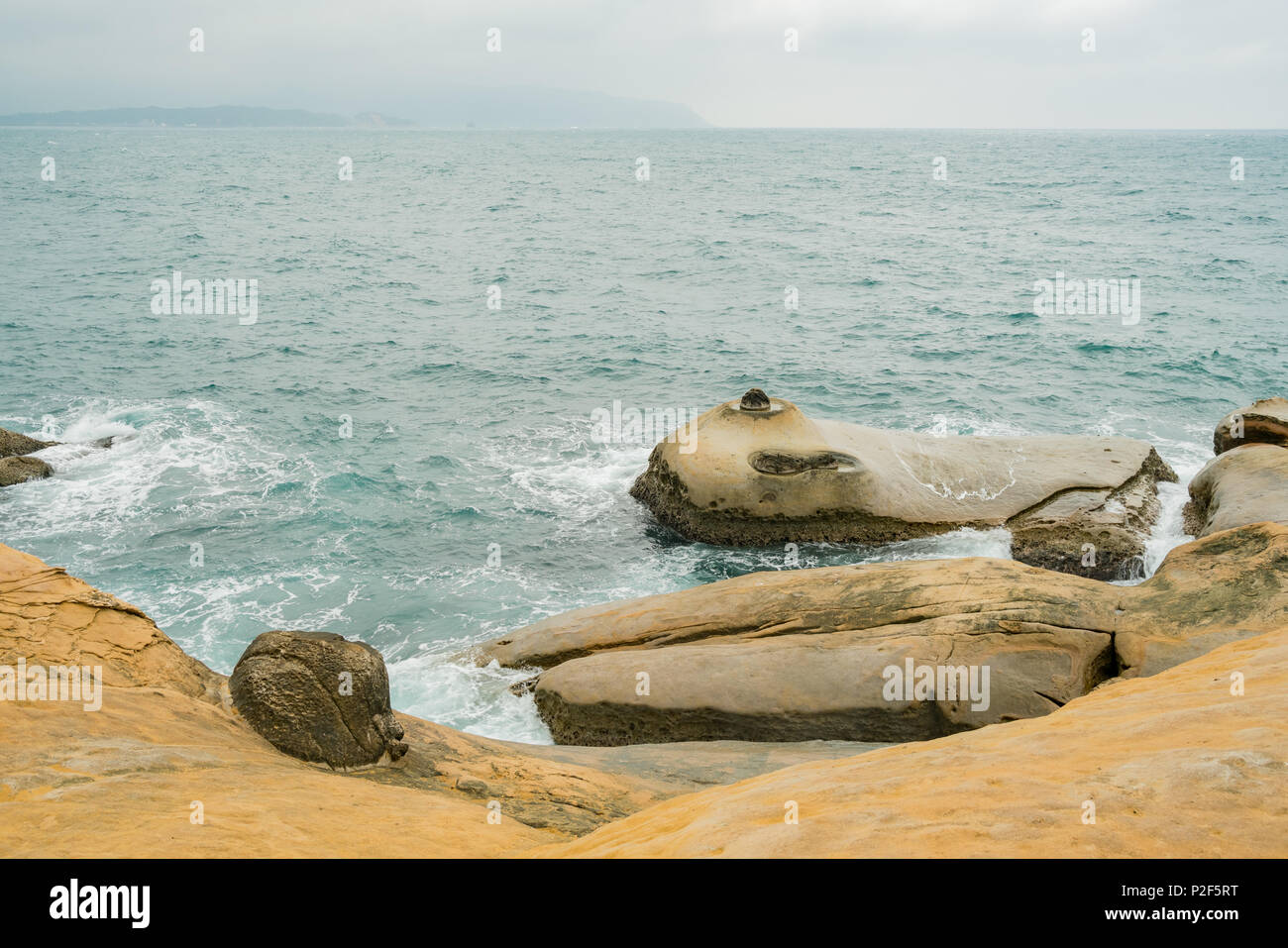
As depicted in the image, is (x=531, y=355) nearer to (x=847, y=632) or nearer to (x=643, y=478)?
(x=643, y=478)

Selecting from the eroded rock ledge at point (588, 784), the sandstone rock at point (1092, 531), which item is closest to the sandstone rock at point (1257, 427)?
the sandstone rock at point (1092, 531)

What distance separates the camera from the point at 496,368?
1194 inches

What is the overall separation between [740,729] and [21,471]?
59.6 feet

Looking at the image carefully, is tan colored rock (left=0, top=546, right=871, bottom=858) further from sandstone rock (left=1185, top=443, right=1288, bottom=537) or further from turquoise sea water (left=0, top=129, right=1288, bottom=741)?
sandstone rock (left=1185, top=443, right=1288, bottom=537)

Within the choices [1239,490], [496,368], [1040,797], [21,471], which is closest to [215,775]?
[1040,797]

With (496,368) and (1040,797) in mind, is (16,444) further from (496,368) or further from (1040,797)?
(1040,797)

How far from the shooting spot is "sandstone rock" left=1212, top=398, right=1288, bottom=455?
713 inches

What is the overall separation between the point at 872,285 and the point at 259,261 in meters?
30.9

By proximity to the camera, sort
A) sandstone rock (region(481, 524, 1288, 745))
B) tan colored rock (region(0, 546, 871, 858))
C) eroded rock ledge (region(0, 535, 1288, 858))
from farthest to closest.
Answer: sandstone rock (region(481, 524, 1288, 745)), tan colored rock (region(0, 546, 871, 858)), eroded rock ledge (region(0, 535, 1288, 858))

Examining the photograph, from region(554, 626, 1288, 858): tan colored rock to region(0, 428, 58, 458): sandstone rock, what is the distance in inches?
817

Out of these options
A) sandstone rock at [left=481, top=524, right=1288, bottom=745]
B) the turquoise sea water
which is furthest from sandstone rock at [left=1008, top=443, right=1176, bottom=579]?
sandstone rock at [left=481, top=524, right=1288, bottom=745]

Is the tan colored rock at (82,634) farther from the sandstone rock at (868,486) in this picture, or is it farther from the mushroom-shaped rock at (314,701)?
the sandstone rock at (868,486)

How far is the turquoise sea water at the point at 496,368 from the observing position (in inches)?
682
